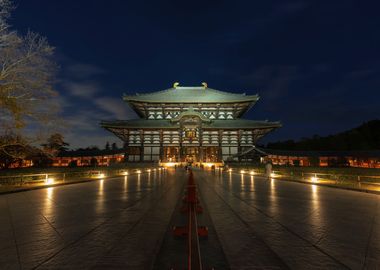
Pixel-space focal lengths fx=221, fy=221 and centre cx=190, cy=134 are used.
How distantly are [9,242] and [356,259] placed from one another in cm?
627

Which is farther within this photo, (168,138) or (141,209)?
(168,138)

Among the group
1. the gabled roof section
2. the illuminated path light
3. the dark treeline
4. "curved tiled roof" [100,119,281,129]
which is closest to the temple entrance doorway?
"curved tiled roof" [100,119,281,129]

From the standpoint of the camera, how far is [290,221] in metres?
5.80

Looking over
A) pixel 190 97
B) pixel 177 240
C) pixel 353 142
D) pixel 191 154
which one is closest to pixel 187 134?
pixel 191 154

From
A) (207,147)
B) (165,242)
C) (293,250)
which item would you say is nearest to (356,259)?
(293,250)

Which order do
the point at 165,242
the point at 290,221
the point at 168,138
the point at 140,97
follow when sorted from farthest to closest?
the point at 140,97
the point at 168,138
the point at 290,221
the point at 165,242

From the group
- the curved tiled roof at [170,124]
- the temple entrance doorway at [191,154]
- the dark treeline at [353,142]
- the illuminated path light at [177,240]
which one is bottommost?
the illuminated path light at [177,240]

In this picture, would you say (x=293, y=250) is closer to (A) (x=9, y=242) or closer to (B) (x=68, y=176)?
(A) (x=9, y=242)

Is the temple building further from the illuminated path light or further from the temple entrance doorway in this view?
the illuminated path light

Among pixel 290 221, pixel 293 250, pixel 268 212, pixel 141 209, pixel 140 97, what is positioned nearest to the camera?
pixel 293 250

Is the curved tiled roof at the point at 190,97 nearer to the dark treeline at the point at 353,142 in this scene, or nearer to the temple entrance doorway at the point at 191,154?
the temple entrance doorway at the point at 191,154

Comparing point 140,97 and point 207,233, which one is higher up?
point 140,97

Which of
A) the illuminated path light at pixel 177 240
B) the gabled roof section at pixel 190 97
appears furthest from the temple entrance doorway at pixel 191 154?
the illuminated path light at pixel 177 240

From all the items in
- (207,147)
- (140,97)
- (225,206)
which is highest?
(140,97)
